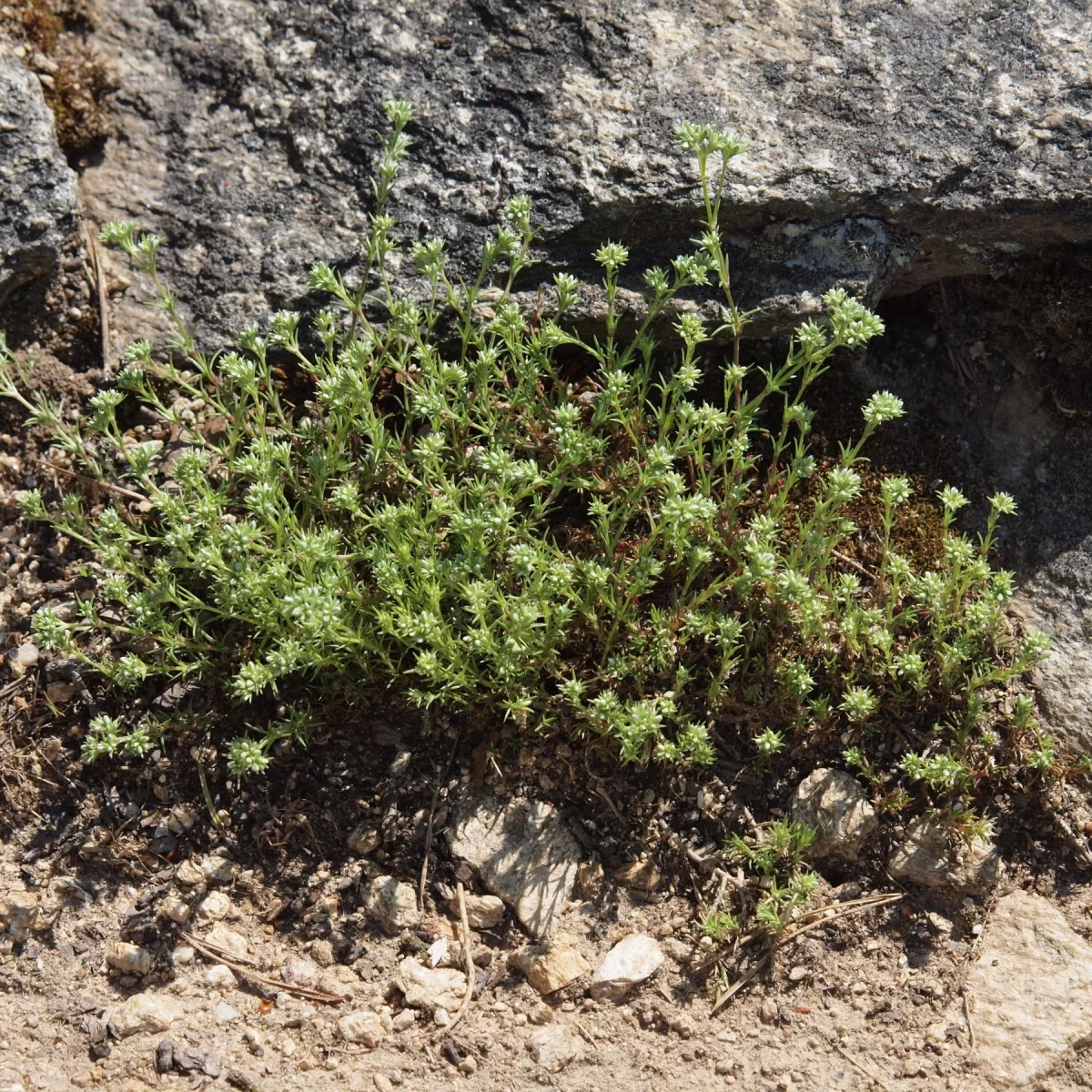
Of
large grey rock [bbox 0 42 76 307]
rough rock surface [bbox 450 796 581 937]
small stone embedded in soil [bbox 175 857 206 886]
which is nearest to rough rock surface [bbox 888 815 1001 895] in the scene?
rough rock surface [bbox 450 796 581 937]

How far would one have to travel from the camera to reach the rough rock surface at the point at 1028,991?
3246mm

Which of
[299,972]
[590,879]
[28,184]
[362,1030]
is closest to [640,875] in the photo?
[590,879]

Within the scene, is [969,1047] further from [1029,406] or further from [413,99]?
[413,99]

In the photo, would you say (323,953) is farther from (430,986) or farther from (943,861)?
(943,861)

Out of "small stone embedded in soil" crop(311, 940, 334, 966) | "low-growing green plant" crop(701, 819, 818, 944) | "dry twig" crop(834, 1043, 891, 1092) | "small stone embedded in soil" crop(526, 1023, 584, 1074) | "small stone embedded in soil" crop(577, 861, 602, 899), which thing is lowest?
"small stone embedded in soil" crop(311, 940, 334, 966)

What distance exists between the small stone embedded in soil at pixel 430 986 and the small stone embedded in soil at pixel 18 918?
1.30 metres

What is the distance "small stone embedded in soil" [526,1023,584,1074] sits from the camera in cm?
322

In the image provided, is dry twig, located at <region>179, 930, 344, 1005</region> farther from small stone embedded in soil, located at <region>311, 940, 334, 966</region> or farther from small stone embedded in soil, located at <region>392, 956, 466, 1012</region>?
small stone embedded in soil, located at <region>392, 956, 466, 1012</region>

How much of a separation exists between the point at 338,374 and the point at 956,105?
2.65 metres

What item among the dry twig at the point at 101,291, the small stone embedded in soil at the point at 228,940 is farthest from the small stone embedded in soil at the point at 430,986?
the dry twig at the point at 101,291

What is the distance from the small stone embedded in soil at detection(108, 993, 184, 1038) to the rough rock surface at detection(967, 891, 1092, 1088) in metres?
2.65

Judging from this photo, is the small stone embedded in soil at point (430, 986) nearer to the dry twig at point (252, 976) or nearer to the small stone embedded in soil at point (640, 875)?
the dry twig at point (252, 976)

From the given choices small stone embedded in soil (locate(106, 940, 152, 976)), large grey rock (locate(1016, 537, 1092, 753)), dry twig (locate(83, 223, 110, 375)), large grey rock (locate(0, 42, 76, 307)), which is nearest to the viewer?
small stone embedded in soil (locate(106, 940, 152, 976))

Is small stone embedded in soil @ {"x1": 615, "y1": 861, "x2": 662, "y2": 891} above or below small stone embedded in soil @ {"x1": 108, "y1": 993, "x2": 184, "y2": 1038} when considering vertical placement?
above
